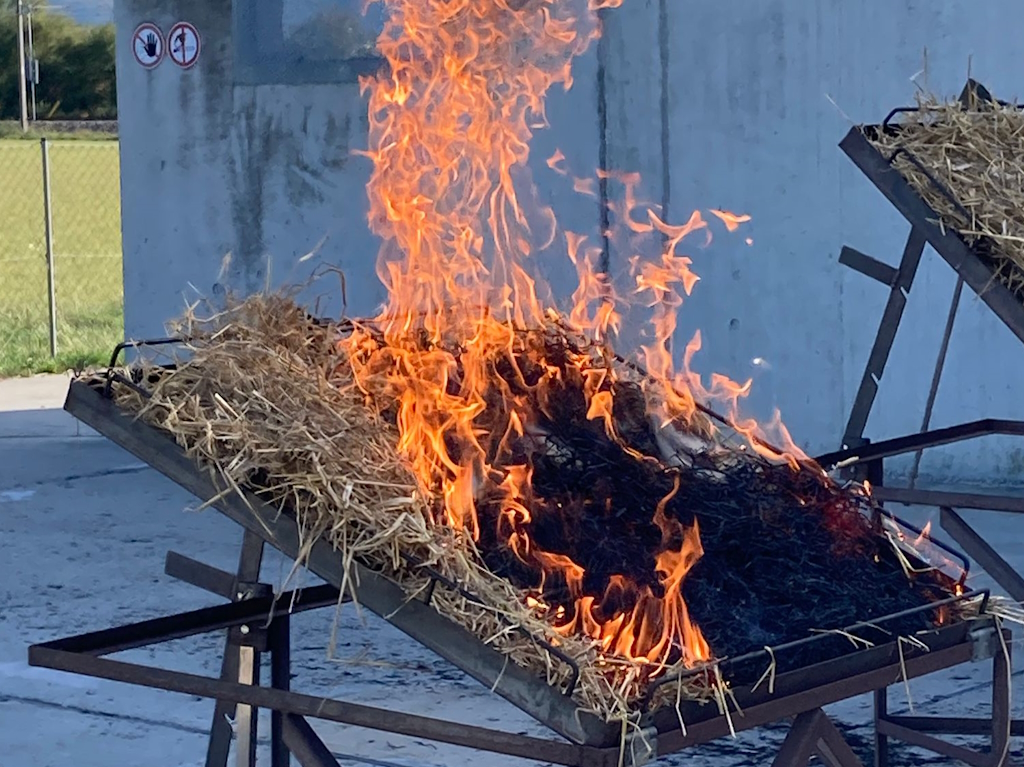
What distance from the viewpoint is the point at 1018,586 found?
4090 mm

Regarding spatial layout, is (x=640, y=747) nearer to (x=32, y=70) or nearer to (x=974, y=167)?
(x=974, y=167)

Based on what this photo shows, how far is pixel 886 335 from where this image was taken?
4.39 m

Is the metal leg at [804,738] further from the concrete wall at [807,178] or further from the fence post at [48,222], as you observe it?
the fence post at [48,222]

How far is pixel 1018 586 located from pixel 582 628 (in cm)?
168

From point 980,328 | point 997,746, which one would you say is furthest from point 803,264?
point 997,746

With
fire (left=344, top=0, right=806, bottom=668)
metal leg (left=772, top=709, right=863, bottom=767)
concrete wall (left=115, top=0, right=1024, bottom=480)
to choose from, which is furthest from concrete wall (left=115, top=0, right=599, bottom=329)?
metal leg (left=772, top=709, right=863, bottom=767)

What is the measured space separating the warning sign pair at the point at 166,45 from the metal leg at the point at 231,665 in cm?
712

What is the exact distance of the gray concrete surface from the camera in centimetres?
488

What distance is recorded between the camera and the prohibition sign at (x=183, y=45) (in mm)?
9945

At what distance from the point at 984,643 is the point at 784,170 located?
577 centimetres

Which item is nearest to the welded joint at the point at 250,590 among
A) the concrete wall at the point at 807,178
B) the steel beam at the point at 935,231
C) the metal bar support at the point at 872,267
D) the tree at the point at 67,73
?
the steel beam at the point at 935,231

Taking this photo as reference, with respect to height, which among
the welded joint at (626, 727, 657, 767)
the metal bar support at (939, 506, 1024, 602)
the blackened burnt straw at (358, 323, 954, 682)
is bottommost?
the metal bar support at (939, 506, 1024, 602)

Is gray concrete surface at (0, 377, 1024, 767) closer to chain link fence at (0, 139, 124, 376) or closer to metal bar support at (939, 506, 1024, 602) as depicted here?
metal bar support at (939, 506, 1024, 602)

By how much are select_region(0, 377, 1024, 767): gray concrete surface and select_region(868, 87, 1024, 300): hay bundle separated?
158 centimetres
